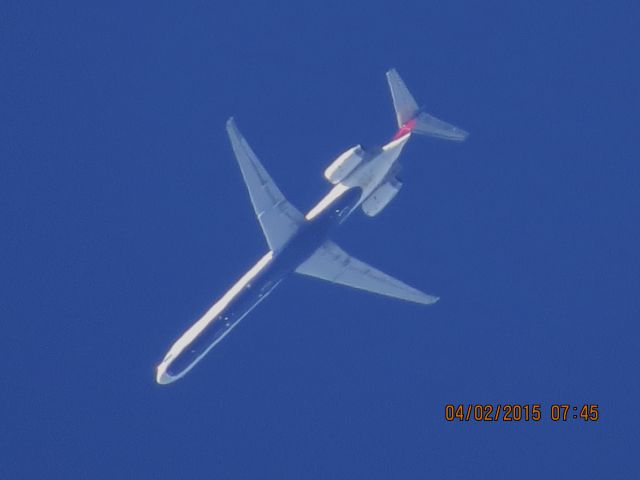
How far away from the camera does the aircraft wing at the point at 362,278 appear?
191ft

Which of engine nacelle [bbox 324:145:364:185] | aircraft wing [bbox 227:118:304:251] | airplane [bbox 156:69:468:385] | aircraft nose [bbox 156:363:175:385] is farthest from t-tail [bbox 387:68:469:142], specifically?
aircraft nose [bbox 156:363:175:385]

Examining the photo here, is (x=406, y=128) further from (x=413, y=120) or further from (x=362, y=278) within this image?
(x=362, y=278)

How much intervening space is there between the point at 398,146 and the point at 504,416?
1753cm

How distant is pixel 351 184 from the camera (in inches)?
2226

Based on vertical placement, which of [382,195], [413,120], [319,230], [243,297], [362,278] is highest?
[413,120]

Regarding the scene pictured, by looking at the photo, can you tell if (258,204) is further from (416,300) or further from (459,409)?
(459,409)

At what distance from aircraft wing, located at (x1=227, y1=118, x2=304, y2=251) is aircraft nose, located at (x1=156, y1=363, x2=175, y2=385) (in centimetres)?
790

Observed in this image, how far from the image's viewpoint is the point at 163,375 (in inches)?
2165

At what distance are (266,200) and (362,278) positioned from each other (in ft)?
25.5

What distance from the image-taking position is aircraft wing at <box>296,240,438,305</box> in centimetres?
5822

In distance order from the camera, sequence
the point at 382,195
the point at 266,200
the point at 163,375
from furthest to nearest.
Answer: the point at 382,195 < the point at 163,375 < the point at 266,200

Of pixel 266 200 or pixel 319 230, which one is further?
pixel 319 230

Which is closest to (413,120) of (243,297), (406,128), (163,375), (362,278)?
(406,128)

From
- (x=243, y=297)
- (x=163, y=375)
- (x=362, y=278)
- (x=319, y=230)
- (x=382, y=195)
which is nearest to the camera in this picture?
(x=163, y=375)
